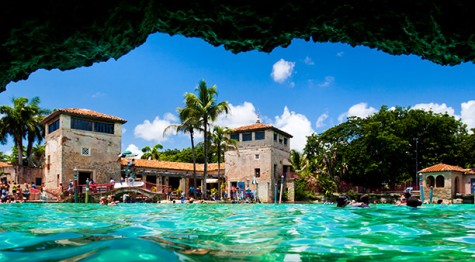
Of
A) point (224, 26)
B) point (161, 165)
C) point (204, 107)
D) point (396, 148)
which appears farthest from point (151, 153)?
point (224, 26)

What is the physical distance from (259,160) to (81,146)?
17.7 m

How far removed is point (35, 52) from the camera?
131 inches

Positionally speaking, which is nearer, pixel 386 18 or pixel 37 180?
pixel 386 18

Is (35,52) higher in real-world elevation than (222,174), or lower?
higher

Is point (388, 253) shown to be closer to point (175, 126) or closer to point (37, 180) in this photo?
point (175, 126)

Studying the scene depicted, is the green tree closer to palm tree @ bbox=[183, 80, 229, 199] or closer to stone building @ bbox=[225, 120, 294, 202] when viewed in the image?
stone building @ bbox=[225, 120, 294, 202]

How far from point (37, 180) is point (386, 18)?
40569 mm

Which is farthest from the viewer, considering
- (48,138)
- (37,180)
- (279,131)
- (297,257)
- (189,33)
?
(279,131)

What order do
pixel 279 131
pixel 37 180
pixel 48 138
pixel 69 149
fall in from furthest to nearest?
pixel 279 131 < pixel 37 180 < pixel 48 138 < pixel 69 149

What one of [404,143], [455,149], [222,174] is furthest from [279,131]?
[455,149]

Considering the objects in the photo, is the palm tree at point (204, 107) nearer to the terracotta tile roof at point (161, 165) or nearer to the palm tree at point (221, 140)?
the palm tree at point (221, 140)

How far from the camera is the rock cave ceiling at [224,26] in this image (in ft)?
9.55

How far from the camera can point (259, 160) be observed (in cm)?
4028

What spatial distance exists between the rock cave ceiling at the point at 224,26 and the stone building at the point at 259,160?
3472 centimetres
